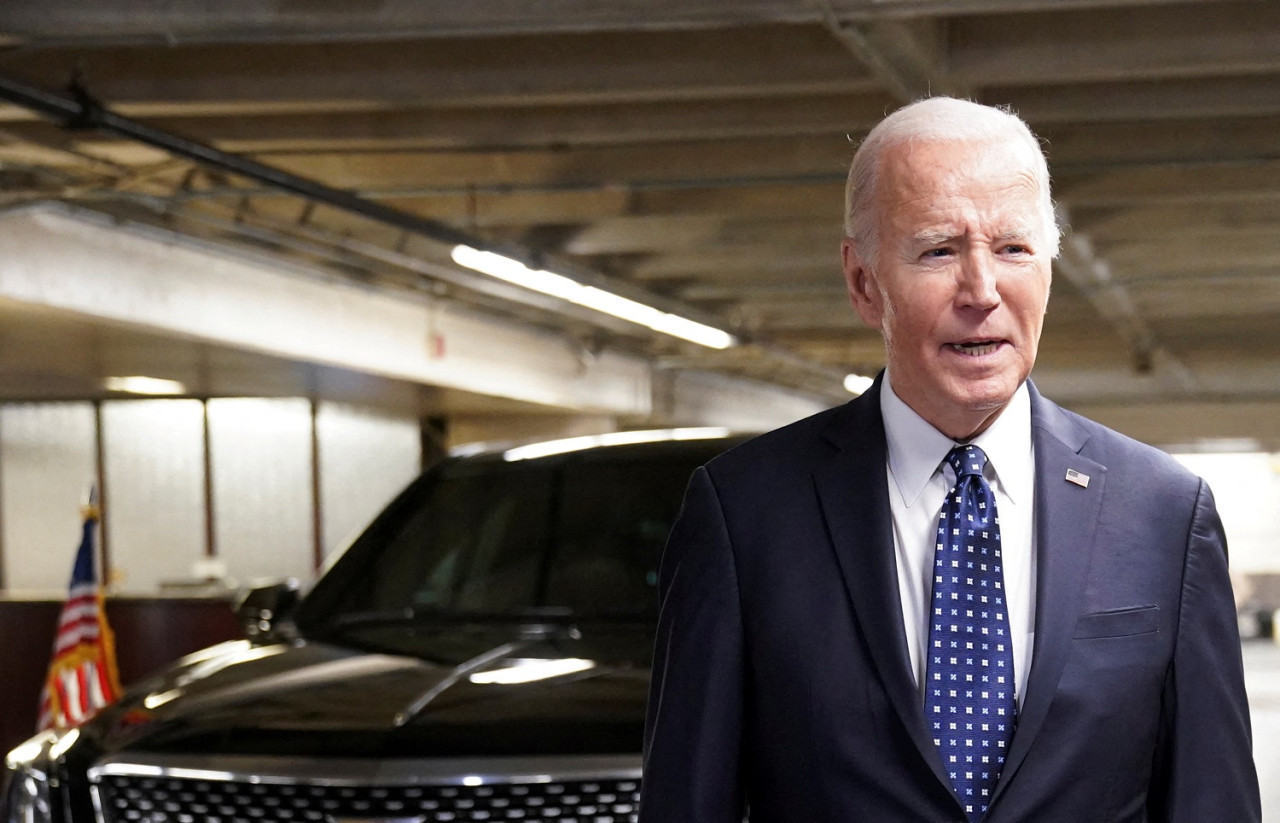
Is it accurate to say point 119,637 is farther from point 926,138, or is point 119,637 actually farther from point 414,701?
point 926,138

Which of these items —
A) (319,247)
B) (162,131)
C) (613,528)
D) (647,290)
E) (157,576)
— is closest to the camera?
(613,528)

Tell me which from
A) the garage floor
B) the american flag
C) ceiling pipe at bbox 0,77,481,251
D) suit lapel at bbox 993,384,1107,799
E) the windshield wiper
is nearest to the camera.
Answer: suit lapel at bbox 993,384,1107,799

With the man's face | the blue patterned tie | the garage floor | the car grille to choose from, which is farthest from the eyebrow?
the garage floor

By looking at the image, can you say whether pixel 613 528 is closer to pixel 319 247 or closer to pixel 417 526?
pixel 417 526

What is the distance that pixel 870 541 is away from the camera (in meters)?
1.60

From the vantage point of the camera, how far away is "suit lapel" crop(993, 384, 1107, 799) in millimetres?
1522

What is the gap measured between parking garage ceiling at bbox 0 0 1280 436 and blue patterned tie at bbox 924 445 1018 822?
6.78ft

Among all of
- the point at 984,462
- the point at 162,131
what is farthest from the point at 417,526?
the point at 162,131

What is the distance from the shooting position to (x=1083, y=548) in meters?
1.58

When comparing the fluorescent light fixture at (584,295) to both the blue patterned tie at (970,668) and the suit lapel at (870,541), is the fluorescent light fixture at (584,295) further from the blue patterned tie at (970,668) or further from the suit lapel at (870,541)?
the blue patterned tie at (970,668)

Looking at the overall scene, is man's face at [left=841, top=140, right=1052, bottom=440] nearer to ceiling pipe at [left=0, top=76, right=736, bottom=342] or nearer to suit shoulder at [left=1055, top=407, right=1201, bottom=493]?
suit shoulder at [left=1055, top=407, right=1201, bottom=493]

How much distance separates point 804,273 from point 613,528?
880 cm

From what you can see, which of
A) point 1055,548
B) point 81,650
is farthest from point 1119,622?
point 81,650

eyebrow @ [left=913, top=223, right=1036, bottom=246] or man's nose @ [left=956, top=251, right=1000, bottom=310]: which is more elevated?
eyebrow @ [left=913, top=223, right=1036, bottom=246]
